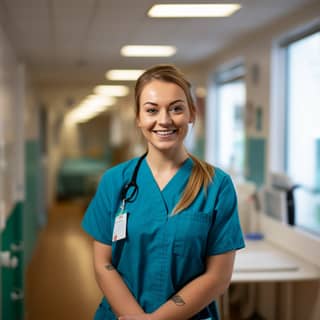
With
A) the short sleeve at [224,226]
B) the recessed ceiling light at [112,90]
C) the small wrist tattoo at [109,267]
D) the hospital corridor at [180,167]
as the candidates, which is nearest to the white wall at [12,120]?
the hospital corridor at [180,167]

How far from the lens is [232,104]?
5785mm

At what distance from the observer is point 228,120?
600cm

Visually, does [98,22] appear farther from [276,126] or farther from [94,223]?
[94,223]

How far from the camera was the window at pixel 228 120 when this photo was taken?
5344 mm

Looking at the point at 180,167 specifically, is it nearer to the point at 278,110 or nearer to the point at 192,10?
the point at 192,10

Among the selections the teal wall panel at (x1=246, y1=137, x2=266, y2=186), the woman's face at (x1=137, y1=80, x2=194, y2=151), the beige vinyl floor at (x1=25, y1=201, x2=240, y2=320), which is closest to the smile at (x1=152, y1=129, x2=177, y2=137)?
the woman's face at (x1=137, y1=80, x2=194, y2=151)

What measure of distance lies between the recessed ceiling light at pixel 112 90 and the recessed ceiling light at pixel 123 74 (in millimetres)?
1155

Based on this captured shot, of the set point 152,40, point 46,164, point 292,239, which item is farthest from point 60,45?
point 46,164

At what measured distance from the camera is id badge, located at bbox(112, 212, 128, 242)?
178 centimetres

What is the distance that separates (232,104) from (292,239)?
8.24ft

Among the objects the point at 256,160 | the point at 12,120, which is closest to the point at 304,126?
the point at 256,160

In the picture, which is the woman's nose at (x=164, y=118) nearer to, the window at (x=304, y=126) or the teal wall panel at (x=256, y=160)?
the window at (x=304, y=126)

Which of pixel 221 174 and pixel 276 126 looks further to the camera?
pixel 276 126

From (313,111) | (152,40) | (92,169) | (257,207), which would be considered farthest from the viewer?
(92,169)
